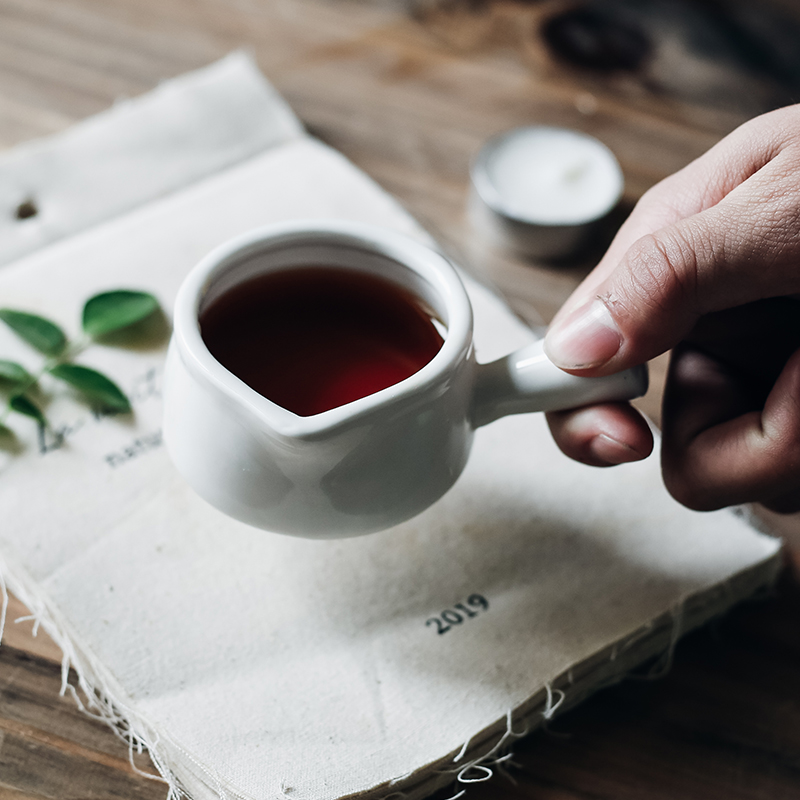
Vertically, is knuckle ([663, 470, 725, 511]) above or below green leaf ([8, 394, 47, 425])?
above

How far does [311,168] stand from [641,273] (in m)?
0.43

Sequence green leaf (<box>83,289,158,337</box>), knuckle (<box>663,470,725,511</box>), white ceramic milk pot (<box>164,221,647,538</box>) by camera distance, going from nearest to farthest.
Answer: white ceramic milk pot (<box>164,221,647,538</box>)
knuckle (<box>663,470,725,511</box>)
green leaf (<box>83,289,158,337</box>)

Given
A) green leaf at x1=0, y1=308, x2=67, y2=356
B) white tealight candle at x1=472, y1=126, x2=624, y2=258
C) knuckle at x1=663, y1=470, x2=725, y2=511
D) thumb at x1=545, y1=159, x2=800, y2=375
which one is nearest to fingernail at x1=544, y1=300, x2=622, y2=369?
thumb at x1=545, y1=159, x2=800, y2=375

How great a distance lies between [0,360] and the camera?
607 millimetres

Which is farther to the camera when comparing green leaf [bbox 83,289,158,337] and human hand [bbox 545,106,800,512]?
green leaf [bbox 83,289,158,337]

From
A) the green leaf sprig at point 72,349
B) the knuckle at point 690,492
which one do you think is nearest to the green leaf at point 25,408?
the green leaf sprig at point 72,349

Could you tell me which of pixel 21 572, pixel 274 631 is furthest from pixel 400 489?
pixel 21 572

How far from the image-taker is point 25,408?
0.58 meters

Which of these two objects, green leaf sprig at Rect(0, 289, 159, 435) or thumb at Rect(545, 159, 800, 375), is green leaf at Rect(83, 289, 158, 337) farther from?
thumb at Rect(545, 159, 800, 375)

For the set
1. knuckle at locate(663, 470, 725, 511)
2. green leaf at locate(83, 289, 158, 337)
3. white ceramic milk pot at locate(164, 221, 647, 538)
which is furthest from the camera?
green leaf at locate(83, 289, 158, 337)

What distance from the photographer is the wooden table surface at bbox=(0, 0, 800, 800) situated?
1.63ft

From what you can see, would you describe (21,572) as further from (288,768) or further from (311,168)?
(311,168)

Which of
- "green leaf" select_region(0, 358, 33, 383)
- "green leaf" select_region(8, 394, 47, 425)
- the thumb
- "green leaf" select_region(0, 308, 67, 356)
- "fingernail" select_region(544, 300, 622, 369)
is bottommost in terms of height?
"green leaf" select_region(8, 394, 47, 425)

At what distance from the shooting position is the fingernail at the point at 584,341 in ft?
1.45
